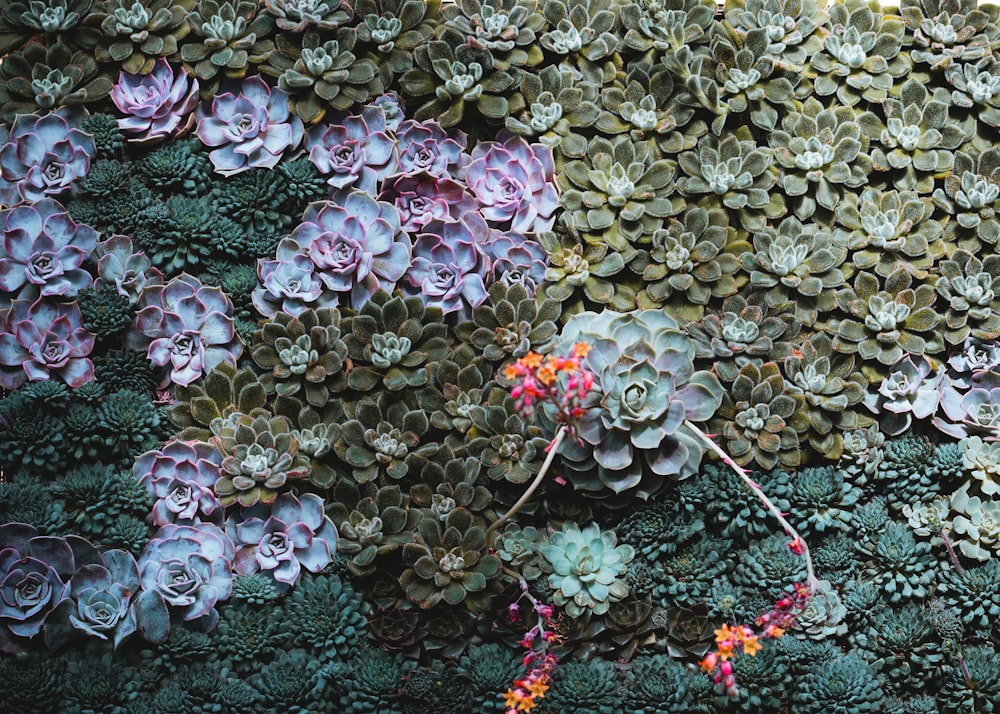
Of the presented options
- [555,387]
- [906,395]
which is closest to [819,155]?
[906,395]

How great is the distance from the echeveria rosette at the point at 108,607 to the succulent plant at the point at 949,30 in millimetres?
1927

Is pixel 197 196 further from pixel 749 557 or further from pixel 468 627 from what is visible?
pixel 749 557

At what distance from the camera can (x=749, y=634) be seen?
1644 millimetres

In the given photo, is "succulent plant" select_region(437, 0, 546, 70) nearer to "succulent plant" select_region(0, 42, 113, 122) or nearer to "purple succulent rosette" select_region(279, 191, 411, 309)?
"purple succulent rosette" select_region(279, 191, 411, 309)

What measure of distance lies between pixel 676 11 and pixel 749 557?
3.71 feet

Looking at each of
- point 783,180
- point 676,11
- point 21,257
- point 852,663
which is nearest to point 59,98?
point 21,257

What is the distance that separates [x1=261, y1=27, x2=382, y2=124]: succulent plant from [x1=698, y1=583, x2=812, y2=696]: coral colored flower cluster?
1263 mm

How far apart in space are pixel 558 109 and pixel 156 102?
2.71 feet

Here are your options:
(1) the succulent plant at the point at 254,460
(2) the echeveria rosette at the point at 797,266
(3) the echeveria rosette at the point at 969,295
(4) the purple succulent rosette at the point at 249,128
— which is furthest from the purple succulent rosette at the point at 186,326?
(3) the echeveria rosette at the point at 969,295

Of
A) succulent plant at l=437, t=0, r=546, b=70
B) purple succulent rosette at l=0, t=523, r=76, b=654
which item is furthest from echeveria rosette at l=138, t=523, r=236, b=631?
succulent plant at l=437, t=0, r=546, b=70

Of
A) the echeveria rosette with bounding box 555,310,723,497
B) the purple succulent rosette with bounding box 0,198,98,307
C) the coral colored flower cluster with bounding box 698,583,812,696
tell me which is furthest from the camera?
the purple succulent rosette with bounding box 0,198,98,307

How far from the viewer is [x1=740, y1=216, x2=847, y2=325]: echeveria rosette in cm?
185

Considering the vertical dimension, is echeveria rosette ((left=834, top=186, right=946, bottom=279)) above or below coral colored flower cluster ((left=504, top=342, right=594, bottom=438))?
above

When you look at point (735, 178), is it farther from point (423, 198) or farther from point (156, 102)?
point (156, 102)
